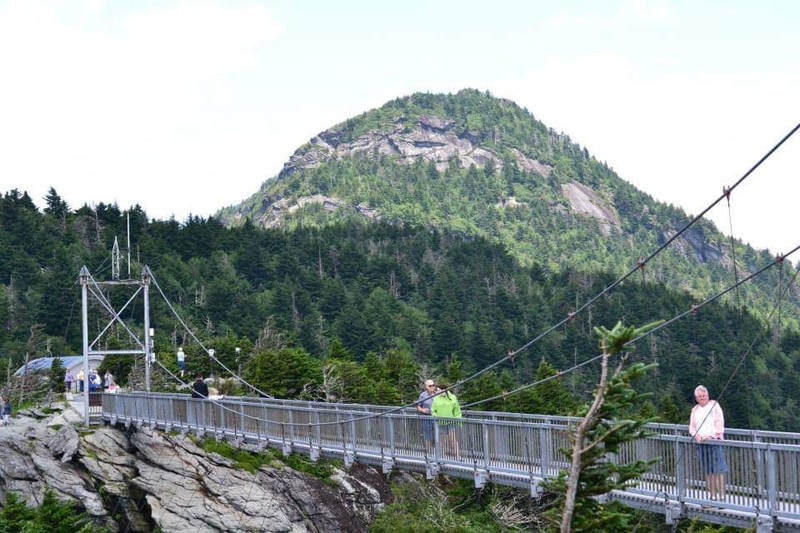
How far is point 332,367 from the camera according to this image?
166 feet

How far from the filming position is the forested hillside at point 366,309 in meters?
79.3

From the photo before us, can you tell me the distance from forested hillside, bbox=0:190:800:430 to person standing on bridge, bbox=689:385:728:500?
43425 millimetres

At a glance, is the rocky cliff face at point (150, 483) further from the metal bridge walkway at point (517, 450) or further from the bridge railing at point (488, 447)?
the metal bridge walkway at point (517, 450)

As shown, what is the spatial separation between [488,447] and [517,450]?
1.84 ft

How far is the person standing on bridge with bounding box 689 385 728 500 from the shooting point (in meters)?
12.2

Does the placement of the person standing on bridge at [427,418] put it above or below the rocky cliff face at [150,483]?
above

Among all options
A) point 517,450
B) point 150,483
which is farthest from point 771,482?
point 150,483

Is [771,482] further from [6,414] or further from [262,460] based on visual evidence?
[6,414]

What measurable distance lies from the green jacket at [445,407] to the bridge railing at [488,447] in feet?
0.68

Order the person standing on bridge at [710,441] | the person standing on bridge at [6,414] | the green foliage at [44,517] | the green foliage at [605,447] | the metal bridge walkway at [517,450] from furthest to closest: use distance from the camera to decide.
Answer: the person standing on bridge at [6,414]
the green foliage at [44,517]
the person standing on bridge at [710,441]
the metal bridge walkway at [517,450]
the green foliage at [605,447]

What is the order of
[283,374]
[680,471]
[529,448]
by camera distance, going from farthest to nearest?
1. [283,374]
2. [529,448]
3. [680,471]

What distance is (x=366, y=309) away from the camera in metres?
106

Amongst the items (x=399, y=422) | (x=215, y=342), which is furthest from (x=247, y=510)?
(x=215, y=342)

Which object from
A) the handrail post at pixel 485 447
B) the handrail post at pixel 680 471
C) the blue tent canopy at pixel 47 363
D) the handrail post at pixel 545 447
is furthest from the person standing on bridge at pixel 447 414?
the blue tent canopy at pixel 47 363
